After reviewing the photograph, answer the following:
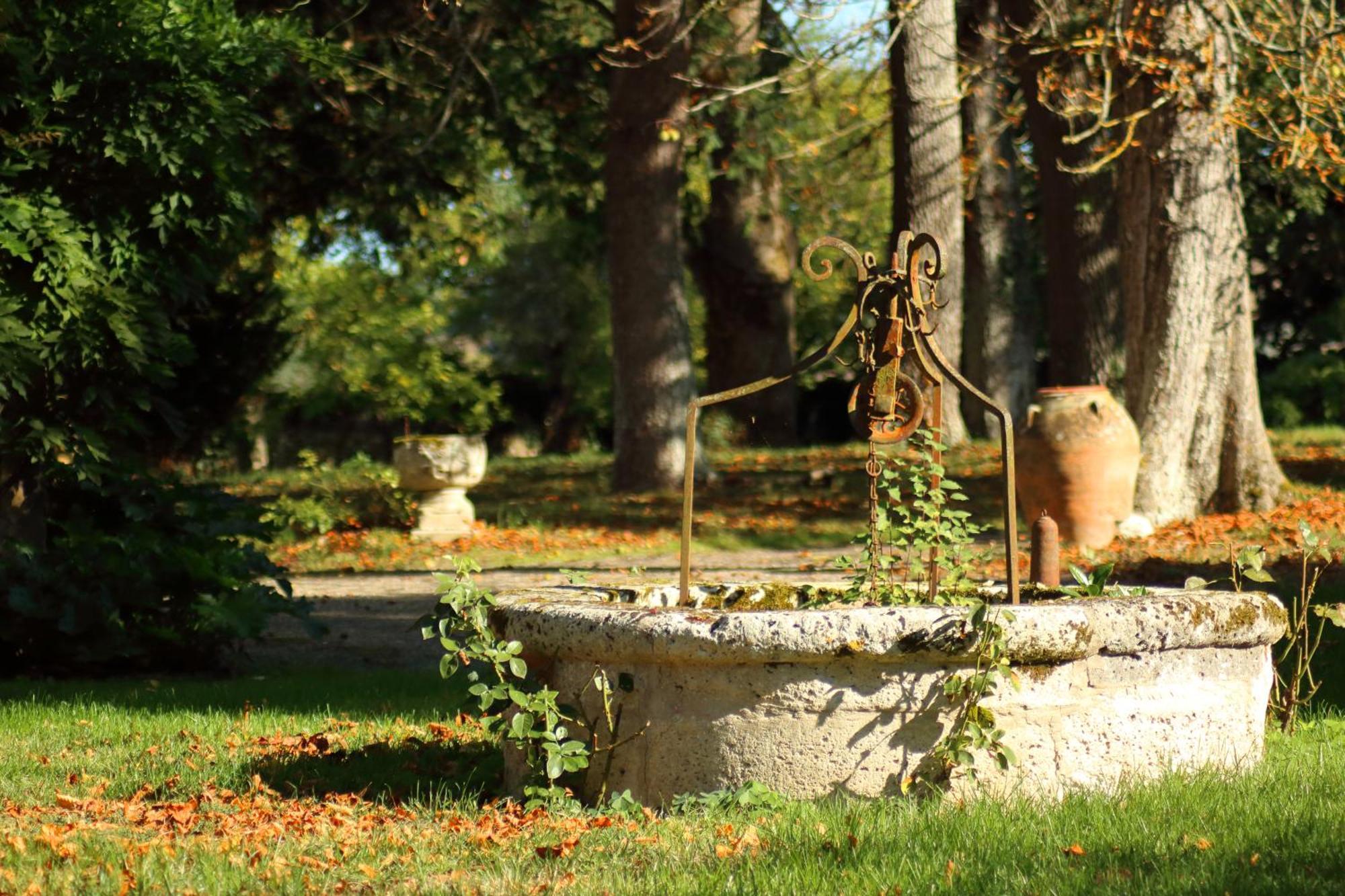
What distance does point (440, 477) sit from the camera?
14.3 m

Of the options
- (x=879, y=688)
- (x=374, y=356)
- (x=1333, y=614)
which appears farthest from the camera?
(x=374, y=356)

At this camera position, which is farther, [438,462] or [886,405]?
[438,462]

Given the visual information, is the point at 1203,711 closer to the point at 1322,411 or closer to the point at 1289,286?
the point at 1322,411

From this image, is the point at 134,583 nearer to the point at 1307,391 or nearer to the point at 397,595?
the point at 397,595

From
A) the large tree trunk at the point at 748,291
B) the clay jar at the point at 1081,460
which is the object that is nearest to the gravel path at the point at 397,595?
the clay jar at the point at 1081,460

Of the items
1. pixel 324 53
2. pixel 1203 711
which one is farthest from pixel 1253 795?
pixel 324 53

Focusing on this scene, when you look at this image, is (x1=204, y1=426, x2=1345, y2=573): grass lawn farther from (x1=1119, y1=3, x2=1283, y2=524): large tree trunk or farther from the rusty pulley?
the rusty pulley

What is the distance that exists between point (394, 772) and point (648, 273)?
1114 centimetres

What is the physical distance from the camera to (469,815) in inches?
176

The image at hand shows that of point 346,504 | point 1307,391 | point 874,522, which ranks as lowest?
point 346,504

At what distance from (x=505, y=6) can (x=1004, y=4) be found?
533 centimetres

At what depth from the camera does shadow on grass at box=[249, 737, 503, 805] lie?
16.1 feet

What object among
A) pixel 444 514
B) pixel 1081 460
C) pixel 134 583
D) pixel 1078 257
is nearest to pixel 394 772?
pixel 134 583

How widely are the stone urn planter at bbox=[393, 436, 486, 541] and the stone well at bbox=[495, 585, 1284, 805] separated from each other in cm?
975
